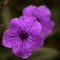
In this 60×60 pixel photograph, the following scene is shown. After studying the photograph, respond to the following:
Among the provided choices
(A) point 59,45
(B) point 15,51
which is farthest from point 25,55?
(A) point 59,45

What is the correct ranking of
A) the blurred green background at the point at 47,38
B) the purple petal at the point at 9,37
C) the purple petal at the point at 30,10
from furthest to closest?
the blurred green background at the point at 47,38, the purple petal at the point at 30,10, the purple petal at the point at 9,37

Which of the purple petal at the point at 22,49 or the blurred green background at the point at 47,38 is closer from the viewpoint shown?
the purple petal at the point at 22,49

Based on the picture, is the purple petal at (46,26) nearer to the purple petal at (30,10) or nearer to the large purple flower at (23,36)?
the purple petal at (30,10)

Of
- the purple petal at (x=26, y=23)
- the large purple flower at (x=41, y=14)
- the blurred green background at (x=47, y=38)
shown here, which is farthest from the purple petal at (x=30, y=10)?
the blurred green background at (x=47, y=38)

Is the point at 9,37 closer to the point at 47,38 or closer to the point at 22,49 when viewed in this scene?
the point at 22,49

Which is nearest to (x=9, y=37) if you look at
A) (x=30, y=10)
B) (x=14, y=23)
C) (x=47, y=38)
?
(x=14, y=23)

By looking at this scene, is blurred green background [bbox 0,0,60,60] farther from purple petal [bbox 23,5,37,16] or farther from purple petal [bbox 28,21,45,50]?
purple petal [bbox 28,21,45,50]

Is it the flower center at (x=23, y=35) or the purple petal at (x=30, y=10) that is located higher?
the purple petal at (x=30, y=10)
